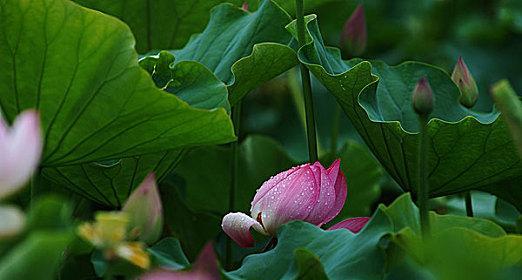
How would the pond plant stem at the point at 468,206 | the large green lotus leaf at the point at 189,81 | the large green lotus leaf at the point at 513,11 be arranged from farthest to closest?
the large green lotus leaf at the point at 513,11 < the pond plant stem at the point at 468,206 < the large green lotus leaf at the point at 189,81

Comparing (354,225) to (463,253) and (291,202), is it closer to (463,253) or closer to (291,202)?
(291,202)

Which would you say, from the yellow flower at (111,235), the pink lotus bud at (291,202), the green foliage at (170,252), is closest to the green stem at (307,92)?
the pink lotus bud at (291,202)

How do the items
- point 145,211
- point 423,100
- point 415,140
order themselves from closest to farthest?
point 145,211 → point 423,100 → point 415,140

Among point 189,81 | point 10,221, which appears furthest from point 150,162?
point 10,221

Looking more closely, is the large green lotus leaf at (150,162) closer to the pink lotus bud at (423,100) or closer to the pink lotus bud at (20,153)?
the pink lotus bud at (423,100)

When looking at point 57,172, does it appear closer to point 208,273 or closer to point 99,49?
point 99,49

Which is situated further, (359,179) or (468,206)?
(359,179)
